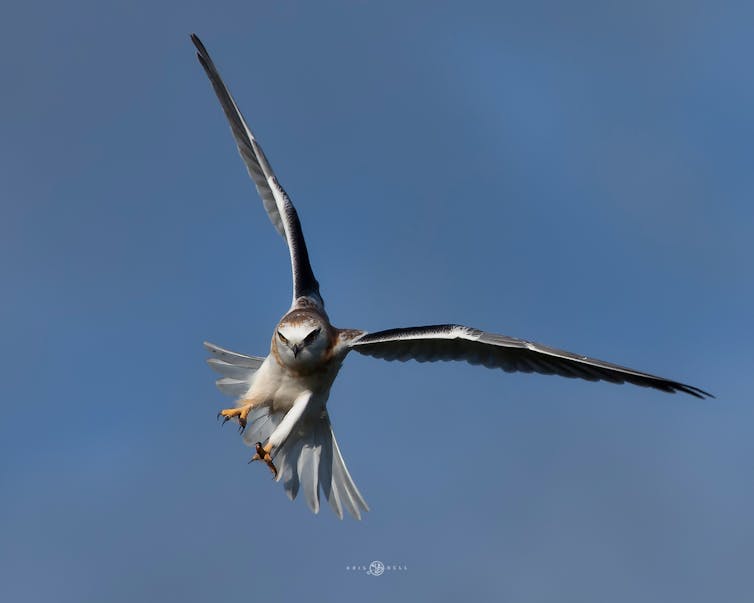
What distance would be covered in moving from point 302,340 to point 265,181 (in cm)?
339

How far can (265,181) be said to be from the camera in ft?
45.9

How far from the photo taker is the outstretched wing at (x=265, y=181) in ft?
42.1

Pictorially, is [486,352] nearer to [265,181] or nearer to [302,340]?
[302,340]

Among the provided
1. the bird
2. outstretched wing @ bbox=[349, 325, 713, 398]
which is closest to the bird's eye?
the bird

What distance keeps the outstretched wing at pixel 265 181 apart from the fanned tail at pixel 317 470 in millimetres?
1465

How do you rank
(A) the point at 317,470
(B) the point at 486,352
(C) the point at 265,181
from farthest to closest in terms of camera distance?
(C) the point at 265,181 < (A) the point at 317,470 < (B) the point at 486,352

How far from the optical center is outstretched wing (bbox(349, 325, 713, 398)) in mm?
10492

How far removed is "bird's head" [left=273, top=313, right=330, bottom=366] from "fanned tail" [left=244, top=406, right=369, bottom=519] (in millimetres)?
1180

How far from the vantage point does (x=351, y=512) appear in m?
12.5

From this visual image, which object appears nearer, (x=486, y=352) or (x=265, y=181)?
(x=486, y=352)

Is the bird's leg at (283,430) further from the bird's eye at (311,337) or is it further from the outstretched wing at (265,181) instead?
the outstretched wing at (265,181)

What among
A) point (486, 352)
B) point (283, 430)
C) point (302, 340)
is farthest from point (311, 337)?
point (486, 352)

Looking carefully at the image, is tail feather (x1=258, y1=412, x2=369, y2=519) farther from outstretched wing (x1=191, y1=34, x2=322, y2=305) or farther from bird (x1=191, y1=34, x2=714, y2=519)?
outstretched wing (x1=191, y1=34, x2=322, y2=305)

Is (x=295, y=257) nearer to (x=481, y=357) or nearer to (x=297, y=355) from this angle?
(x=297, y=355)
